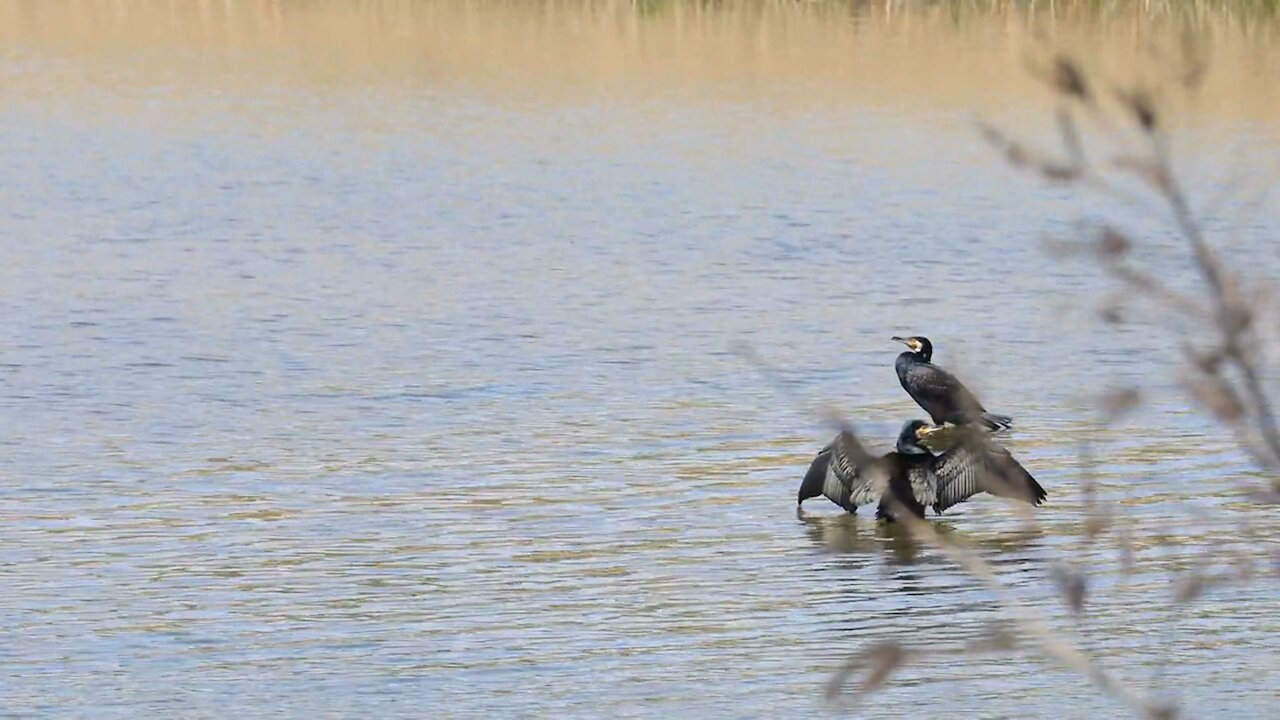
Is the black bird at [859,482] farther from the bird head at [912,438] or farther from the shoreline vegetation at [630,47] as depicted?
the shoreline vegetation at [630,47]

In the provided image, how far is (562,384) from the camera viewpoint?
11.3m

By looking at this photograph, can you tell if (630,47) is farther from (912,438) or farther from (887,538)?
(887,538)

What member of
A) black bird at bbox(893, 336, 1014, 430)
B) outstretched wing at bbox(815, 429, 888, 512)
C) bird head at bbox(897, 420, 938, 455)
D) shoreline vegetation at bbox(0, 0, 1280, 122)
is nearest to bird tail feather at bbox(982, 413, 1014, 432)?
black bird at bbox(893, 336, 1014, 430)

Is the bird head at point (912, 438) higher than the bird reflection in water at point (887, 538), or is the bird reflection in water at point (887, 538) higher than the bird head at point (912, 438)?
the bird head at point (912, 438)

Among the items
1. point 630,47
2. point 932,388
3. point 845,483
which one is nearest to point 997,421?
point 932,388

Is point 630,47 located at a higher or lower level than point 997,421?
lower

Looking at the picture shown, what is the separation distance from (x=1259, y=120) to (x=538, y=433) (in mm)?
13557

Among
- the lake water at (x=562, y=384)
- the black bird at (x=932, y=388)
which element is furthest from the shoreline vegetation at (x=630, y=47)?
the black bird at (x=932, y=388)

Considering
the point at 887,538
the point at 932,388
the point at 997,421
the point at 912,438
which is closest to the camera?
the point at 887,538

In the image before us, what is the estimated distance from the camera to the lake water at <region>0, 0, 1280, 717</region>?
258 inches

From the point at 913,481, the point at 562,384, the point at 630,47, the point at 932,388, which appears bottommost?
the point at 630,47

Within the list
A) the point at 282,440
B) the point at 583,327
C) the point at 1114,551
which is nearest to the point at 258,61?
the point at 583,327

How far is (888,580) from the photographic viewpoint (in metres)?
7.61

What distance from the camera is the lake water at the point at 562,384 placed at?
6.55 m
